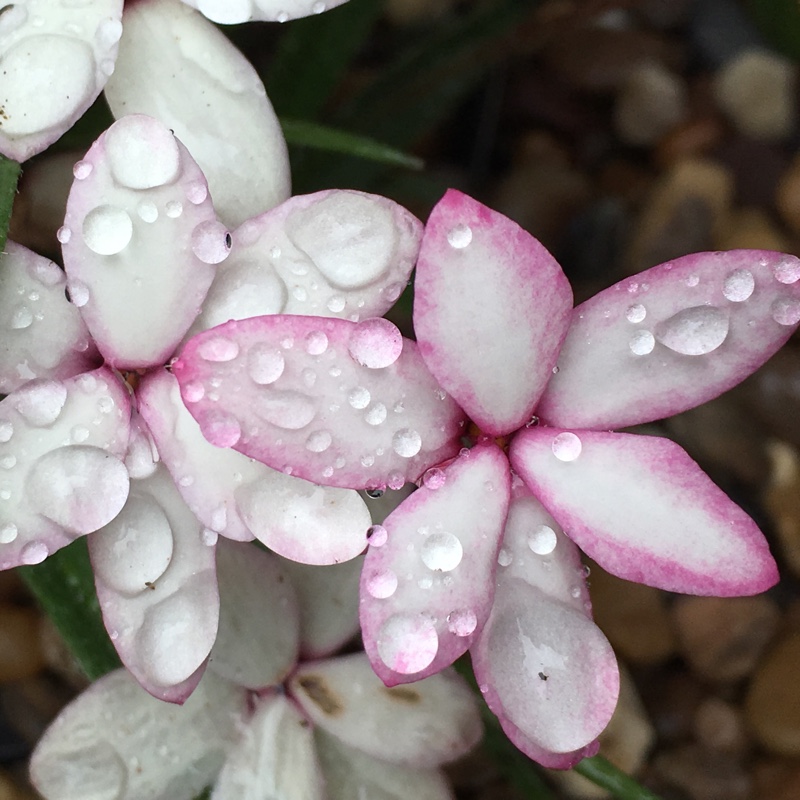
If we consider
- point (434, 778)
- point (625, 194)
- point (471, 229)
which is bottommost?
point (625, 194)

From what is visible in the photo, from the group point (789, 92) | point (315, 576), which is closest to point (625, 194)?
point (789, 92)

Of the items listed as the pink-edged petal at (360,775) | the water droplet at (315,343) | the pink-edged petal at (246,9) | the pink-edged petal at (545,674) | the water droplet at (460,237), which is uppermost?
the pink-edged petal at (246,9)

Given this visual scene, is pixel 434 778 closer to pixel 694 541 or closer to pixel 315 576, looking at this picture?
pixel 315 576

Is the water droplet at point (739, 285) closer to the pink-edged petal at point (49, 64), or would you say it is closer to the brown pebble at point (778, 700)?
the pink-edged petal at point (49, 64)

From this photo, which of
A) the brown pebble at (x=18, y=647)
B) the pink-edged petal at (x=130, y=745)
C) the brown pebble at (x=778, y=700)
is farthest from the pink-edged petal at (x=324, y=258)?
the brown pebble at (x=778, y=700)

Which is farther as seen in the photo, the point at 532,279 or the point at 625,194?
the point at 625,194

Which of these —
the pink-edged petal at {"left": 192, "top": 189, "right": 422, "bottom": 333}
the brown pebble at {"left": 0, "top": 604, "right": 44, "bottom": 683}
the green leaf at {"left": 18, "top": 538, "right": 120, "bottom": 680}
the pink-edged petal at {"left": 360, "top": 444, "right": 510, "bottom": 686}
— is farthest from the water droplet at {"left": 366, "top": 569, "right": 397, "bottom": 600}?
the brown pebble at {"left": 0, "top": 604, "right": 44, "bottom": 683}

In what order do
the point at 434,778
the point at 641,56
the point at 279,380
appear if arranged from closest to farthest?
1. the point at 279,380
2. the point at 434,778
3. the point at 641,56
